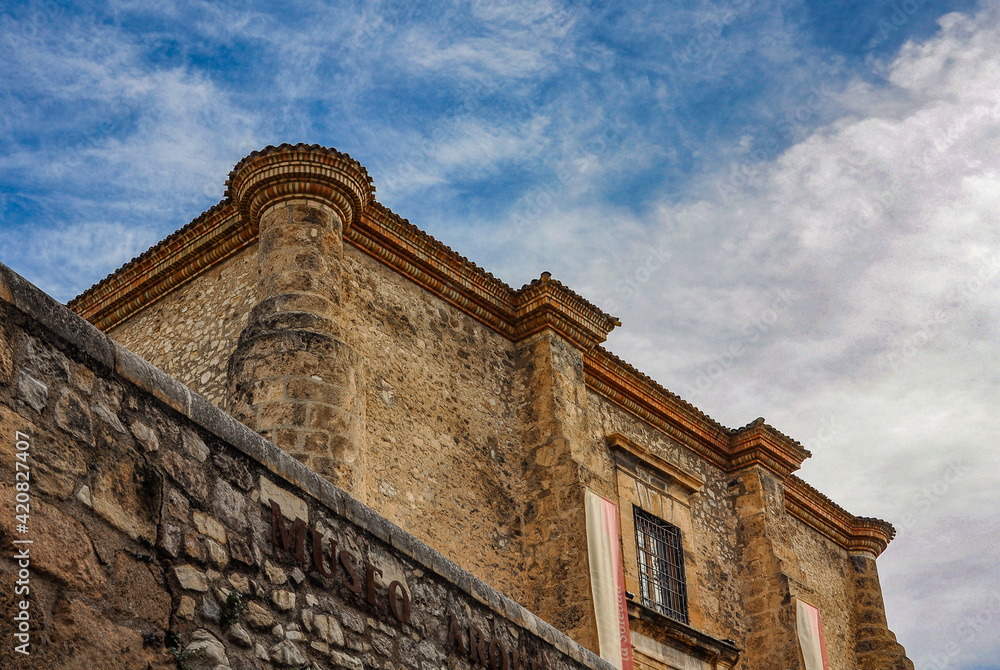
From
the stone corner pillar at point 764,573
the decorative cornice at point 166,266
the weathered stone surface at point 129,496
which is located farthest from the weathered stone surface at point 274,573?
the stone corner pillar at point 764,573

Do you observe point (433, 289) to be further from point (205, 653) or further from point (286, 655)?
point (205, 653)

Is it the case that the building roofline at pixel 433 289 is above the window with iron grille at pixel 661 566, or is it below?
above

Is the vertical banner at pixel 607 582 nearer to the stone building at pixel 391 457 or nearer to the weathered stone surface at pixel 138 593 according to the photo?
the stone building at pixel 391 457

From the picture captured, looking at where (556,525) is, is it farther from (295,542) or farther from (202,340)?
(295,542)

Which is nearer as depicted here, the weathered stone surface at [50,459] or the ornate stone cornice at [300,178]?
the weathered stone surface at [50,459]

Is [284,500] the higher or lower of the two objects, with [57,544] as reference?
higher

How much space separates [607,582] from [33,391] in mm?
7839

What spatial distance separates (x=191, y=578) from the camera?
3.80 meters

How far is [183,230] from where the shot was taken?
11102 mm

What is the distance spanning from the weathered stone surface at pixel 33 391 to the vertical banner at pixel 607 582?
747cm

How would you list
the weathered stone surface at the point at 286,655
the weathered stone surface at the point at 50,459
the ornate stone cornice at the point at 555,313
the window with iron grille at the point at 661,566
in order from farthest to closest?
the window with iron grille at the point at 661,566 < the ornate stone cornice at the point at 555,313 < the weathered stone surface at the point at 286,655 < the weathered stone surface at the point at 50,459

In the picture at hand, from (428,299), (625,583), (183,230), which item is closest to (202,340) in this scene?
(183,230)

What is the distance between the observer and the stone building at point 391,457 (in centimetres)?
380

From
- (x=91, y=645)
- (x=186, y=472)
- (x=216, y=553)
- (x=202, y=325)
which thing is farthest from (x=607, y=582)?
(x=91, y=645)
